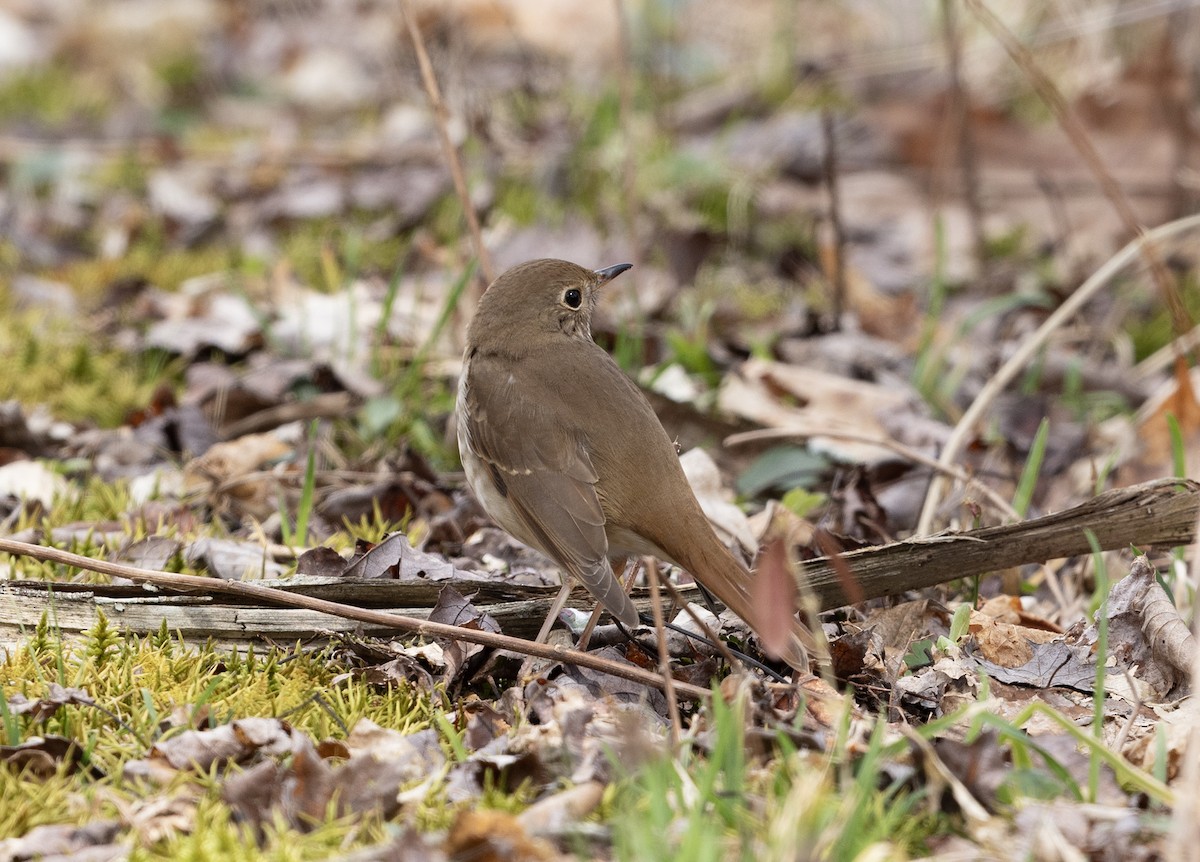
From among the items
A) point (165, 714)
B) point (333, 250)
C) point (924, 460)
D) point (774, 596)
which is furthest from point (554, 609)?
point (333, 250)

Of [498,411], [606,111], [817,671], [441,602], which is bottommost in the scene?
[817,671]

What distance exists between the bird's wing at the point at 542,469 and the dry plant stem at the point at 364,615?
0.87 feet

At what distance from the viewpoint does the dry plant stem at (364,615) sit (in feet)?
9.87

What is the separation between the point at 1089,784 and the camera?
2.57 m

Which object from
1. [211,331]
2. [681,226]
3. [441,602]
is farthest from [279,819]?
[681,226]

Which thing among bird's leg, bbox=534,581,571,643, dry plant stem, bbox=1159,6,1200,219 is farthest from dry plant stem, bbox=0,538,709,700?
dry plant stem, bbox=1159,6,1200,219

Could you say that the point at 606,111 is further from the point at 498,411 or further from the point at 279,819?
the point at 279,819

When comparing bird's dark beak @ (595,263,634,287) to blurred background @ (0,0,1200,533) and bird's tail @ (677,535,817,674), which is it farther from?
bird's tail @ (677,535,817,674)

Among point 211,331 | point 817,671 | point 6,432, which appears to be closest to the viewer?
point 817,671

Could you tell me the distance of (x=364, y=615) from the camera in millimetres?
3082

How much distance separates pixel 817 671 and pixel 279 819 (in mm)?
1390

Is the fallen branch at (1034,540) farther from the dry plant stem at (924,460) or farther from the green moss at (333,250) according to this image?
the green moss at (333,250)

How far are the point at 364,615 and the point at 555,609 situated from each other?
57 centimetres

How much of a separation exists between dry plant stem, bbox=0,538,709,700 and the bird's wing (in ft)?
0.87
